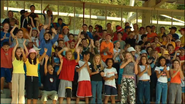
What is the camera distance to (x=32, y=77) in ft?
29.2

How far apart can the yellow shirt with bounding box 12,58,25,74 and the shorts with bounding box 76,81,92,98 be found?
62.1 inches

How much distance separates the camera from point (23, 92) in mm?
8695

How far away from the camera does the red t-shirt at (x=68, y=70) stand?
363 inches

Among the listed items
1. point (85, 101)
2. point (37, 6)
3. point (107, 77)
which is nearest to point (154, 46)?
point (107, 77)

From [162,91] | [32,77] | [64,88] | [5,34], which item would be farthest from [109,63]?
[5,34]

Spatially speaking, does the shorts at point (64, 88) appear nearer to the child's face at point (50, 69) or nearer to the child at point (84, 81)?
the child at point (84, 81)

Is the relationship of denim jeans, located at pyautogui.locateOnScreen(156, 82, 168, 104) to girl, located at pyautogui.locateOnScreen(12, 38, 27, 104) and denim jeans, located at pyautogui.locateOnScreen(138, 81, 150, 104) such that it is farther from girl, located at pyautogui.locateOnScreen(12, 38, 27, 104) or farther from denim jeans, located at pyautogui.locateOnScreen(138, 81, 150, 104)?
girl, located at pyautogui.locateOnScreen(12, 38, 27, 104)

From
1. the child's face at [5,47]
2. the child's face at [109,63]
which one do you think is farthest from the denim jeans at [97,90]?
the child's face at [5,47]

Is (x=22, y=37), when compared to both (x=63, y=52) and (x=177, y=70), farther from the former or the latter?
(x=177, y=70)

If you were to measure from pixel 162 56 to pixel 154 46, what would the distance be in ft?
3.62

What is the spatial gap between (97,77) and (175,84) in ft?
7.93

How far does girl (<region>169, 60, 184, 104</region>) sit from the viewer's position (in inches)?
395

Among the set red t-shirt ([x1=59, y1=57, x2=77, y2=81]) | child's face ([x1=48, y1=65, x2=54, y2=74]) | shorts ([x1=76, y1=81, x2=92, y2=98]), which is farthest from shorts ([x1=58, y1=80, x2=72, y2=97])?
child's face ([x1=48, y1=65, x2=54, y2=74])

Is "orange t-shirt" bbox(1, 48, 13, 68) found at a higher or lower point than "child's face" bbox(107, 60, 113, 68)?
higher
